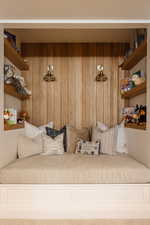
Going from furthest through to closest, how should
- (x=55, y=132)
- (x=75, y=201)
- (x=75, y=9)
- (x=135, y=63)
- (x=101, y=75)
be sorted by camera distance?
(x=101, y=75), (x=55, y=132), (x=135, y=63), (x=75, y=201), (x=75, y=9)

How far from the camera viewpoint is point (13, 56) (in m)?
2.67

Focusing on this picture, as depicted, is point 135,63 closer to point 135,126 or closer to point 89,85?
point 89,85

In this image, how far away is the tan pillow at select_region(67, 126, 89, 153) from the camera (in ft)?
9.63

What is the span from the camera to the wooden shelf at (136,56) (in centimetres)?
238

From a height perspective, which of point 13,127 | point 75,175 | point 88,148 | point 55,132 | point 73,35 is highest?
point 73,35

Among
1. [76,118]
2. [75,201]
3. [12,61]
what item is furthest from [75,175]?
[12,61]

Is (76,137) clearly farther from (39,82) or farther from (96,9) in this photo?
(96,9)

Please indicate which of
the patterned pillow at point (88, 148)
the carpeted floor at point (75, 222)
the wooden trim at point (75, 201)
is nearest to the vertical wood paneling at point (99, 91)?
the patterned pillow at point (88, 148)

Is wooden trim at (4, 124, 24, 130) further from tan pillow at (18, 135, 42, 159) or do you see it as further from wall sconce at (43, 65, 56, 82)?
wall sconce at (43, 65, 56, 82)

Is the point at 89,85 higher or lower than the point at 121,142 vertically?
higher

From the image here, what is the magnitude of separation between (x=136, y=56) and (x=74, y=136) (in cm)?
147

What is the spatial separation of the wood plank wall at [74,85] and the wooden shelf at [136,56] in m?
0.23

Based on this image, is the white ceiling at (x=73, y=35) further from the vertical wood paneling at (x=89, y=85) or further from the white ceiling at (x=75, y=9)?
the white ceiling at (x=75, y=9)

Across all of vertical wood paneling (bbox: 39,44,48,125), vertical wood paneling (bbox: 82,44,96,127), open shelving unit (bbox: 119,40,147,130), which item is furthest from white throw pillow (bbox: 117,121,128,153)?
vertical wood paneling (bbox: 39,44,48,125)
